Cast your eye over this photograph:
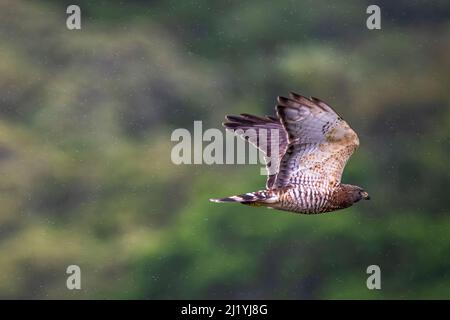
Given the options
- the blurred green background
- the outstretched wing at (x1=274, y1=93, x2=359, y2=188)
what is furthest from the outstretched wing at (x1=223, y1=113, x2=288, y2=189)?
the blurred green background

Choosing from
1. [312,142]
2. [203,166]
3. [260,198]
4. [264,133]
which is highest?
[203,166]

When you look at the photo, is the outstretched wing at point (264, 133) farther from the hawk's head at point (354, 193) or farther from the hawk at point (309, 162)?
the hawk's head at point (354, 193)

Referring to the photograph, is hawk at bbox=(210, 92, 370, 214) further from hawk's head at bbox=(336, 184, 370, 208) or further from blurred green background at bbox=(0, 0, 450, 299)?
blurred green background at bbox=(0, 0, 450, 299)

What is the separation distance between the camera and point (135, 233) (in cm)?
2020

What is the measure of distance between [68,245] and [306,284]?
176 inches

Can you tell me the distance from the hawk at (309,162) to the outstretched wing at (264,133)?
37 cm

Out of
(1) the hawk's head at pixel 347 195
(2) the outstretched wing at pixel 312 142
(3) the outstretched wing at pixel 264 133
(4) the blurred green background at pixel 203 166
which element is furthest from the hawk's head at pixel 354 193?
(4) the blurred green background at pixel 203 166

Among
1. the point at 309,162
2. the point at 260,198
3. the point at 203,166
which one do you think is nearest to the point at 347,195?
the point at 309,162

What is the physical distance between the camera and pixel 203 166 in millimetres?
20734

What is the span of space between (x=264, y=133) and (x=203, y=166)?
41.9ft

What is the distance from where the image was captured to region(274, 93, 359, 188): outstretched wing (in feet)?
22.8

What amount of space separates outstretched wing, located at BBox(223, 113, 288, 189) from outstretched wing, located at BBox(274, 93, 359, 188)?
58 centimetres

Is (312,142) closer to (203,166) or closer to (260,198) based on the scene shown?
(260,198)
